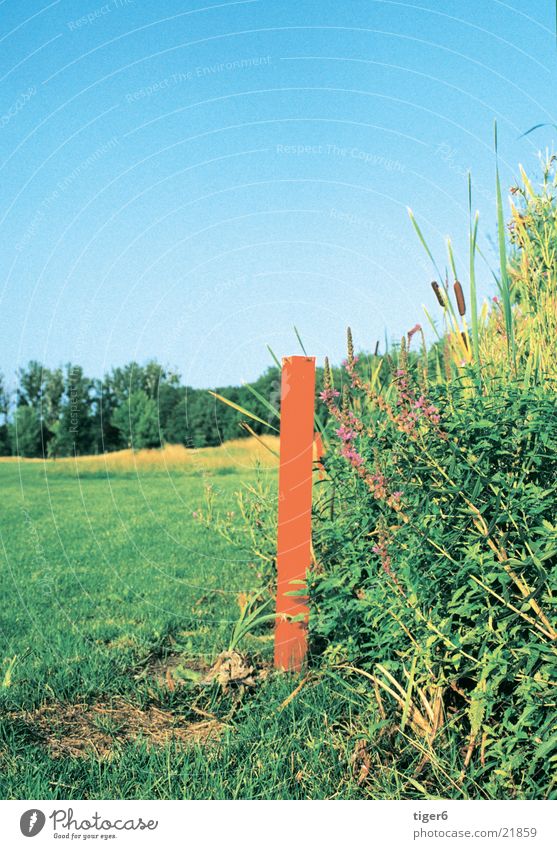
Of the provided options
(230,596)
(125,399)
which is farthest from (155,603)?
(125,399)

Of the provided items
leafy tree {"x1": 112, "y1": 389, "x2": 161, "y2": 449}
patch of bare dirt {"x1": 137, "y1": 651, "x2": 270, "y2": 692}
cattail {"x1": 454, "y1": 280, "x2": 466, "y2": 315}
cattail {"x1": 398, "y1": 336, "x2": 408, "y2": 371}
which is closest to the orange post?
patch of bare dirt {"x1": 137, "y1": 651, "x2": 270, "y2": 692}

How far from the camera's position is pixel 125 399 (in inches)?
299

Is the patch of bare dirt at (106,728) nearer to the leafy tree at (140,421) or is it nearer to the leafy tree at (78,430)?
the leafy tree at (78,430)

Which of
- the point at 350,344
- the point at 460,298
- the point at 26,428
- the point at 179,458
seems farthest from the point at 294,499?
the point at 26,428

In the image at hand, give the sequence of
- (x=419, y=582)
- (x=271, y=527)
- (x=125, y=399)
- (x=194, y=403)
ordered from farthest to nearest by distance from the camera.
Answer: (x=125, y=399) → (x=194, y=403) → (x=271, y=527) → (x=419, y=582)

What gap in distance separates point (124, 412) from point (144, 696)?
493 cm

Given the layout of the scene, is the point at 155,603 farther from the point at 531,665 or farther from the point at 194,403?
the point at 531,665

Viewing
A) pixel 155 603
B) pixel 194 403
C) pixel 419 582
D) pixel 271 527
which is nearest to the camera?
pixel 419 582

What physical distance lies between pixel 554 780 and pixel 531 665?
0.35m

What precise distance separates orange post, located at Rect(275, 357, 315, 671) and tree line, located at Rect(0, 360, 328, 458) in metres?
0.40

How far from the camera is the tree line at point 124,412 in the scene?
193 inches

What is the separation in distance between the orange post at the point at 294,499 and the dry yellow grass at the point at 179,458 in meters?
0.75

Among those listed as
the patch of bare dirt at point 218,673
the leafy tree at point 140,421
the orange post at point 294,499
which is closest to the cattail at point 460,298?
the orange post at point 294,499
